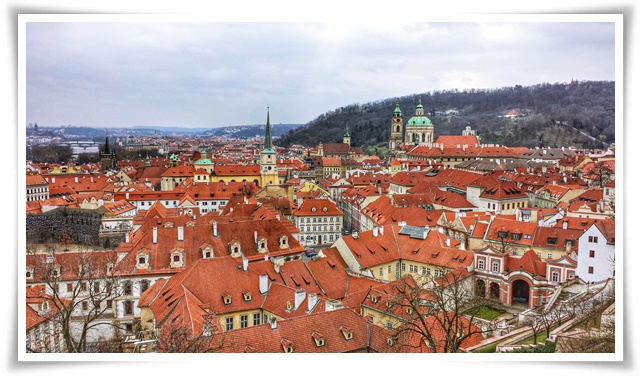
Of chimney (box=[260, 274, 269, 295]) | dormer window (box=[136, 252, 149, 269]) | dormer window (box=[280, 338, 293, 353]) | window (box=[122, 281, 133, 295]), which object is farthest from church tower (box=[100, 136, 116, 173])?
dormer window (box=[280, 338, 293, 353])

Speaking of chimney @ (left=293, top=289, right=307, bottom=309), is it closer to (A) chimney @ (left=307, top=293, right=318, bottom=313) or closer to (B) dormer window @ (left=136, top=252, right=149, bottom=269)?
(A) chimney @ (left=307, top=293, right=318, bottom=313)

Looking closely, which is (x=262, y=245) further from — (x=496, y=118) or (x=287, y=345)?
(x=496, y=118)

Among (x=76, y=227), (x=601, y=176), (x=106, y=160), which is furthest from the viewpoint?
(x=106, y=160)

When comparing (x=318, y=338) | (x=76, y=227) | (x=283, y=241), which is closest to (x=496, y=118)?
(x=76, y=227)

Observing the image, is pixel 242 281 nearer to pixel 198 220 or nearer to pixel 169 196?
pixel 198 220
